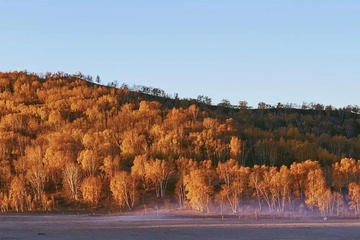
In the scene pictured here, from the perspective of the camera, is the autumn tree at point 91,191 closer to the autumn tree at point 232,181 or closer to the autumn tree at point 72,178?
the autumn tree at point 72,178

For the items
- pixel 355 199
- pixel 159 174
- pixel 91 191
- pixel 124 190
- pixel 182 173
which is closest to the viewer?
pixel 355 199

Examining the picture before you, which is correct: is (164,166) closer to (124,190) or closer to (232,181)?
(124,190)

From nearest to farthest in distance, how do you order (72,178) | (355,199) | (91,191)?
(355,199)
(91,191)
(72,178)

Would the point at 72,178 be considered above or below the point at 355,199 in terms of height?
above

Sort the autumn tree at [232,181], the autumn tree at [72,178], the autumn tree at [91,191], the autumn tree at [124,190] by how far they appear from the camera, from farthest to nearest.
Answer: the autumn tree at [72,178]
the autumn tree at [91,191]
the autumn tree at [124,190]
the autumn tree at [232,181]

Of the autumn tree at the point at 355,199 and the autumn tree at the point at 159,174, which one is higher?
the autumn tree at the point at 159,174

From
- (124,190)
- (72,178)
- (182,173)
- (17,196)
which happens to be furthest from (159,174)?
(17,196)

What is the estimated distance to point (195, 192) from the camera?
91250mm

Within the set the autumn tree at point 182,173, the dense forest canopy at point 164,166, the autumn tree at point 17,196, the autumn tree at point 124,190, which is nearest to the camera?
the dense forest canopy at point 164,166

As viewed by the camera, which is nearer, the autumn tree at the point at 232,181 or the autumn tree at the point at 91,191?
the autumn tree at the point at 232,181

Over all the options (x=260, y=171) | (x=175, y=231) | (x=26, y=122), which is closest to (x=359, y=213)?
(x=260, y=171)

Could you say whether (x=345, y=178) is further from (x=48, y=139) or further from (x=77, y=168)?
(x=48, y=139)

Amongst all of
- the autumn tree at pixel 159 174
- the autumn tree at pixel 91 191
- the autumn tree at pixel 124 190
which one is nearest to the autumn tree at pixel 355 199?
the autumn tree at pixel 159 174

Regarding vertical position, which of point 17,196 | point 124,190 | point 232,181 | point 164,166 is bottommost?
point 17,196
